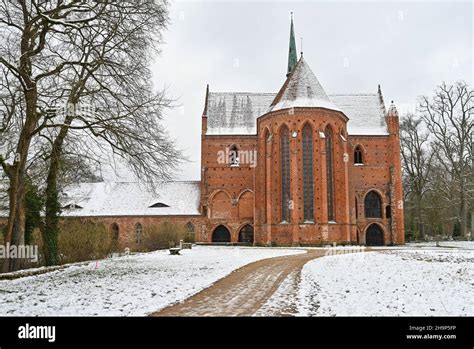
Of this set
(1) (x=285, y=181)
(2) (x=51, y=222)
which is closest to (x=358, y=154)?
(1) (x=285, y=181)

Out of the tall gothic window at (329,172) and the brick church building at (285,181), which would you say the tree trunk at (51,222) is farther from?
the tall gothic window at (329,172)

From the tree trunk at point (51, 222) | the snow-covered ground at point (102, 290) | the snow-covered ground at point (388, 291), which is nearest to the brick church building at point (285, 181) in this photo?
the tree trunk at point (51, 222)

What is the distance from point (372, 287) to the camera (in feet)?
38.4

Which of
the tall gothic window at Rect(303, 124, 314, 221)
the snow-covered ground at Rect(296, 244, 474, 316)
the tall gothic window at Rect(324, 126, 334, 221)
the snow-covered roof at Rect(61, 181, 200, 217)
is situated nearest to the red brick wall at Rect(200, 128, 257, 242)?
the snow-covered roof at Rect(61, 181, 200, 217)

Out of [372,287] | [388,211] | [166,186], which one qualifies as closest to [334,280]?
[372,287]

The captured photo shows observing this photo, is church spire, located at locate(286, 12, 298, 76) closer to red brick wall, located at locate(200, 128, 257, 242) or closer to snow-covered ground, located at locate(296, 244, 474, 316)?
red brick wall, located at locate(200, 128, 257, 242)

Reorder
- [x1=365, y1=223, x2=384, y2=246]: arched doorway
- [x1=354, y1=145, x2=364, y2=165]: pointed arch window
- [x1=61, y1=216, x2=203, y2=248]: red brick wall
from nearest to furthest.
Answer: [x1=365, y1=223, x2=384, y2=246]: arched doorway
[x1=61, y1=216, x2=203, y2=248]: red brick wall
[x1=354, y1=145, x2=364, y2=165]: pointed arch window

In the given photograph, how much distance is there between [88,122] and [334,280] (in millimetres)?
10157

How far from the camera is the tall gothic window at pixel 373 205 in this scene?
4446 cm

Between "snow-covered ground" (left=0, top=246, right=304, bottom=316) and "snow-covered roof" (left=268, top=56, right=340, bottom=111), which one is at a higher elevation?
"snow-covered roof" (left=268, top=56, right=340, bottom=111)

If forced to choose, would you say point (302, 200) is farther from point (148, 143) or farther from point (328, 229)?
point (148, 143)

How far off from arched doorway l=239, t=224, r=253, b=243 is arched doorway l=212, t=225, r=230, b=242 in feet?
4.35

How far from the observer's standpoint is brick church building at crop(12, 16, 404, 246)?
3775 cm

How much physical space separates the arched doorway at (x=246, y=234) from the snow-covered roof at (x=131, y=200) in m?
5.04
